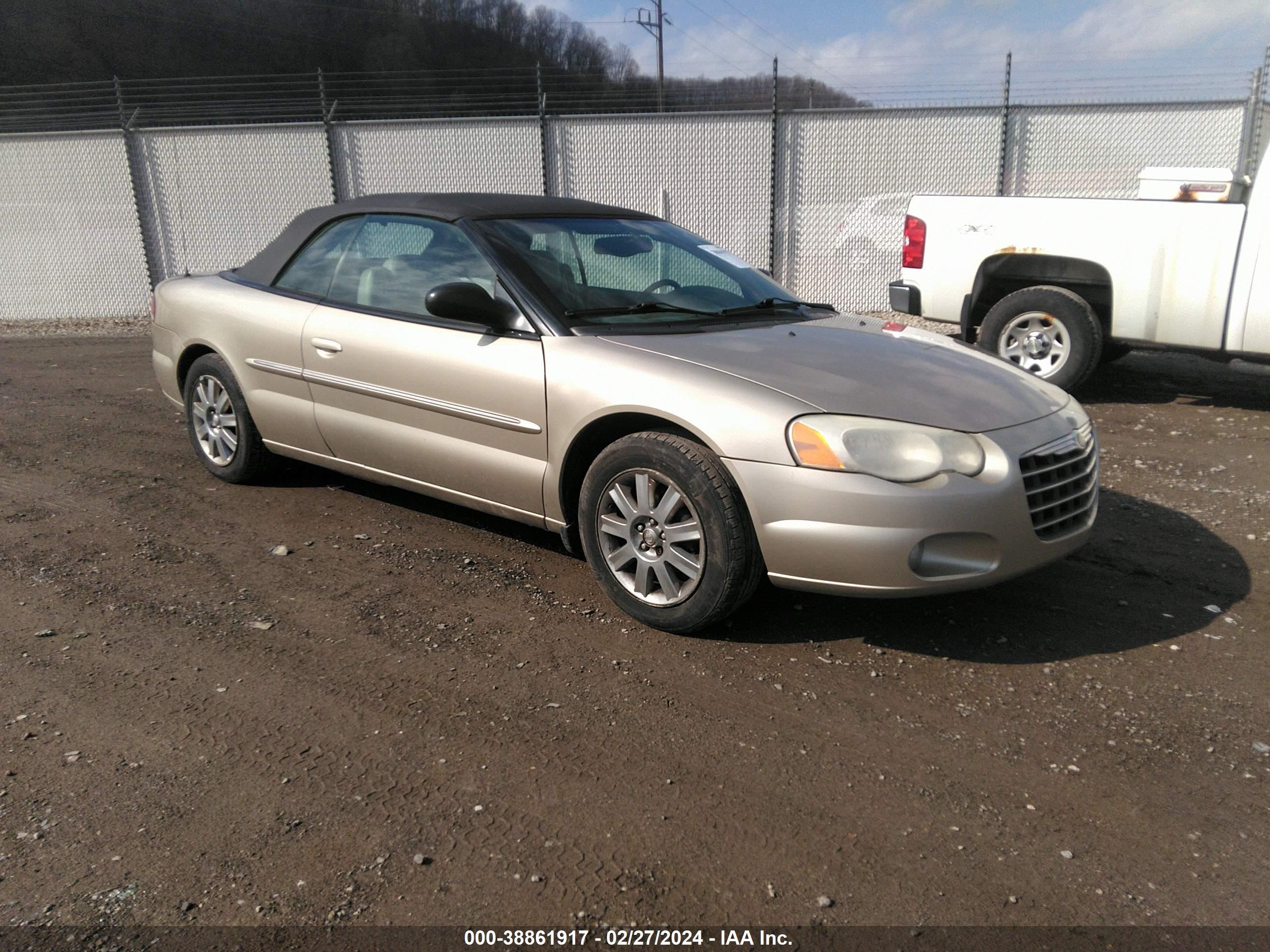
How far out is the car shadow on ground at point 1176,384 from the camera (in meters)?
7.68

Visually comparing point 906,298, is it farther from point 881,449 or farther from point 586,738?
point 586,738

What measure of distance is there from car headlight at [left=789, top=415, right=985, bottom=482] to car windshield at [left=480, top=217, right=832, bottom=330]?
3.43ft

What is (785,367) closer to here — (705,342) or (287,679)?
(705,342)

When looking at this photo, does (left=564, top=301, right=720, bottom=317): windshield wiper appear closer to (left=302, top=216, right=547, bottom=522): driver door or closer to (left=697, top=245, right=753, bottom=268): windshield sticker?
(left=302, top=216, right=547, bottom=522): driver door

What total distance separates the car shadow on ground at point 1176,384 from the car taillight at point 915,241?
5.59ft

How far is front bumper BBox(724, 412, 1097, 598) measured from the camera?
3166 mm

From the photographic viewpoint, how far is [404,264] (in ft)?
14.6

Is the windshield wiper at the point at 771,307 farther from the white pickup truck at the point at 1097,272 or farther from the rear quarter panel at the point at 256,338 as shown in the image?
the white pickup truck at the point at 1097,272

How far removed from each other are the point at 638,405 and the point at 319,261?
2.20 metres

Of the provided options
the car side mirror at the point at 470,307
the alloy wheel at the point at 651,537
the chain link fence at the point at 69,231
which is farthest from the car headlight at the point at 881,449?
the chain link fence at the point at 69,231

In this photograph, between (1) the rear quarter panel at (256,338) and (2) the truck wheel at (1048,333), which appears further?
(2) the truck wheel at (1048,333)

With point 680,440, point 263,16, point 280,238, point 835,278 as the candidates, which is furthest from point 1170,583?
point 263,16

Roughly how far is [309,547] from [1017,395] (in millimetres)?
3103

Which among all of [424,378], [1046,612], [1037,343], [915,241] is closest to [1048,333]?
[1037,343]
